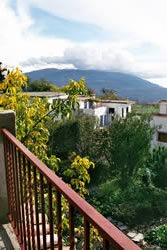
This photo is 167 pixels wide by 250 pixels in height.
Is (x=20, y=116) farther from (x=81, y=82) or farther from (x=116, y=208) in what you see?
(x=116, y=208)

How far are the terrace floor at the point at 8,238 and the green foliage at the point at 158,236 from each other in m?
9.04

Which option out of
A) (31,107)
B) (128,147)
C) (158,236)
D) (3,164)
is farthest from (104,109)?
(3,164)

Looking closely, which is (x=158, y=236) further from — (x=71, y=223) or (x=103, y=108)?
(x=103, y=108)

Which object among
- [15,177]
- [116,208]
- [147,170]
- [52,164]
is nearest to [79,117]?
[147,170]

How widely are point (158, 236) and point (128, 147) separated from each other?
14.8 feet

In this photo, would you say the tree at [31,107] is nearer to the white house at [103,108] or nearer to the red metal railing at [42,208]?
the red metal railing at [42,208]

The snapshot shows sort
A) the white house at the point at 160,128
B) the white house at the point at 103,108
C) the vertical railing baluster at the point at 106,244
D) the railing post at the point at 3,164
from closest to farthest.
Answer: the vertical railing baluster at the point at 106,244 → the railing post at the point at 3,164 → the white house at the point at 160,128 → the white house at the point at 103,108

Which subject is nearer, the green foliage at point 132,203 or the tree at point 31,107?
the tree at point 31,107

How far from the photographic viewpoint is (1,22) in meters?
5.26

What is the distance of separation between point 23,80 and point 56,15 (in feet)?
5.81

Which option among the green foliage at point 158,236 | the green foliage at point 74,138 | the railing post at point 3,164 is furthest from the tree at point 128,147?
the railing post at point 3,164

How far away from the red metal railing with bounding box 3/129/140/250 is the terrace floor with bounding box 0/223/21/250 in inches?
2.5

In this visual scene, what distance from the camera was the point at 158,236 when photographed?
1047 centimetres

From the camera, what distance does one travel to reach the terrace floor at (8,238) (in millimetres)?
2186
